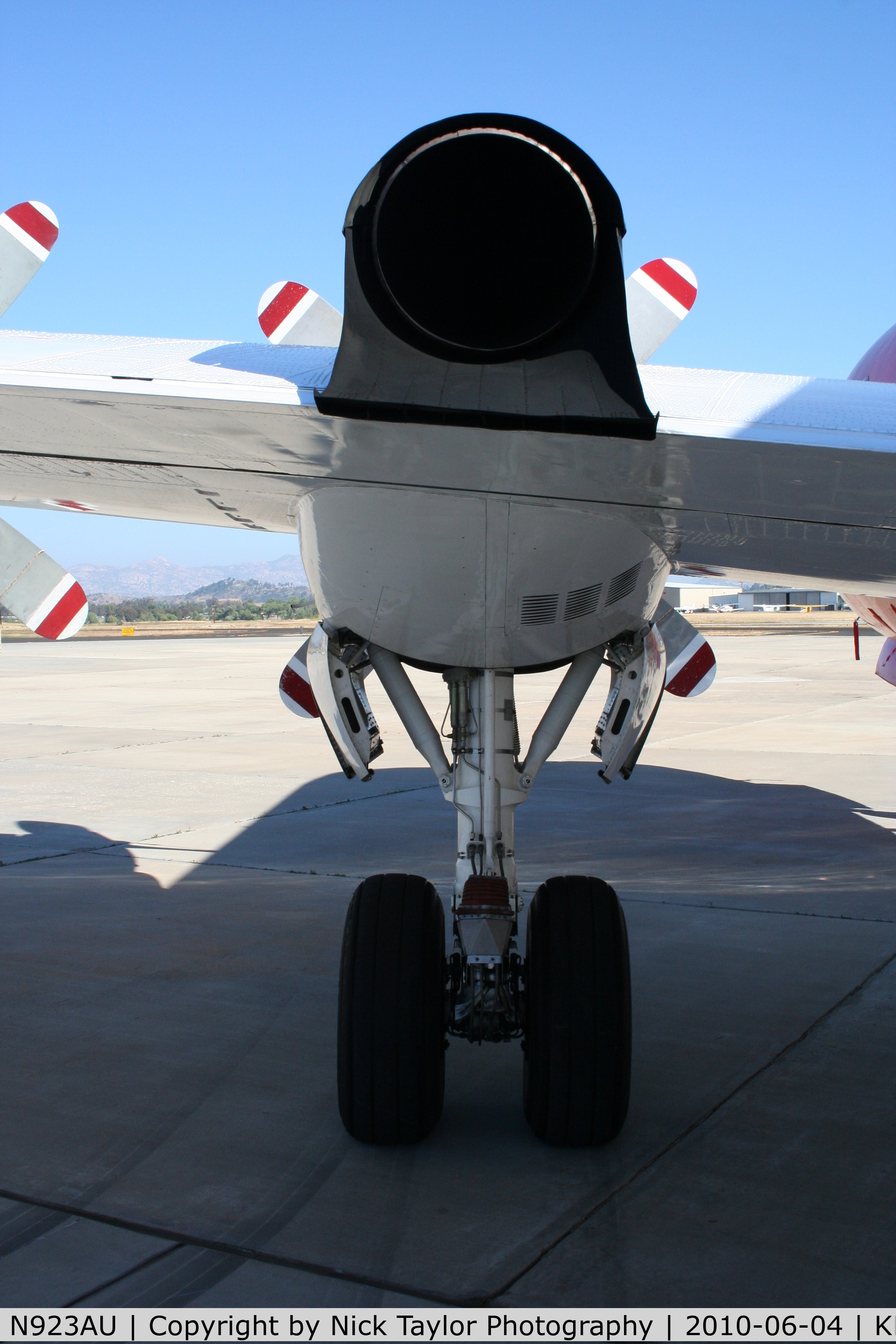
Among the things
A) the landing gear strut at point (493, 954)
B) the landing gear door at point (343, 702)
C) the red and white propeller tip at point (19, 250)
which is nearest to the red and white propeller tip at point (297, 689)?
the landing gear door at point (343, 702)

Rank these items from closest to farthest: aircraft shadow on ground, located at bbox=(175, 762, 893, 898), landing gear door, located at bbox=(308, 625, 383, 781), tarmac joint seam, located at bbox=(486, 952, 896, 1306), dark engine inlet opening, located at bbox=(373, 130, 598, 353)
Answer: dark engine inlet opening, located at bbox=(373, 130, 598, 353)
tarmac joint seam, located at bbox=(486, 952, 896, 1306)
landing gear door, located at bbox=(308, 625, 383, 781)
aircraft shadow on ground, located at bbox=(175, 762, 893, 898)

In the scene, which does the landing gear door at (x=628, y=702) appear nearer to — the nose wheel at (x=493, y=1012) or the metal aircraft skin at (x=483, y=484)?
the metal aircraft skin at (x=483, y=484)

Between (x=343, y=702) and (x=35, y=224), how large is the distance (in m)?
2.09

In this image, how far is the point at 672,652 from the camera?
19.2ft

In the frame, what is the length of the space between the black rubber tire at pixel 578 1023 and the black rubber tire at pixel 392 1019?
367 millimetres

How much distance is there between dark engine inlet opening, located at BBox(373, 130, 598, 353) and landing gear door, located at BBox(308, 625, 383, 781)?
2.10 m

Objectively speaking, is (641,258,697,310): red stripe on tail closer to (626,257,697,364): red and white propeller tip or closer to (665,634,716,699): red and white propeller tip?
Result: (626,257,697,364): red and white propeller tip

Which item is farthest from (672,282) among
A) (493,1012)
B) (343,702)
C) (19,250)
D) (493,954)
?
(493,1012)

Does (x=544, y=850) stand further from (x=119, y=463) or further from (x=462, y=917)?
(x=119, y=463)

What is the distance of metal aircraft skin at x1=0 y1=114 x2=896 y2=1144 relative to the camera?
2.44 metres

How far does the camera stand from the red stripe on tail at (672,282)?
178 inches

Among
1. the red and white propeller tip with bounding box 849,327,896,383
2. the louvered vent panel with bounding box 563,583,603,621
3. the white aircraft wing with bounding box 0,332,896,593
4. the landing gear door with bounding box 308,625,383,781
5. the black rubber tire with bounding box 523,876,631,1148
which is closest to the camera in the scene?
the white aircraft wing with bounding box 0,332,896,593

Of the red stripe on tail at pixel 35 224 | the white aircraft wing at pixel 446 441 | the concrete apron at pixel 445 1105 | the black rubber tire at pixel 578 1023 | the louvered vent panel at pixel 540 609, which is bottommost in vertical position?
the concrete apron at pixel 445 1105

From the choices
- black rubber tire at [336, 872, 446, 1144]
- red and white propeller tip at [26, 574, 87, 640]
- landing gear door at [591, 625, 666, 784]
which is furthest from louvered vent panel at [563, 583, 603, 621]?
red and white propeller tip at [26, 574, 87, 640]
